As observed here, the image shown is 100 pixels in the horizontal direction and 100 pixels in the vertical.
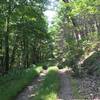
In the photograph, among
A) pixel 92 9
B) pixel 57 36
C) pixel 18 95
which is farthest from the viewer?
pixel 57 36

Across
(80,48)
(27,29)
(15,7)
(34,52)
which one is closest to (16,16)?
(15,7)

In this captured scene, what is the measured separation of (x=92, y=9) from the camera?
52.7 ft

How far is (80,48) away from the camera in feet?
94.2

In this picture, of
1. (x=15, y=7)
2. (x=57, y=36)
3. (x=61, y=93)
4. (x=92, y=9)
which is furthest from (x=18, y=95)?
(x=57, y=36)

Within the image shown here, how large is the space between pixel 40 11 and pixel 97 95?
1982cm

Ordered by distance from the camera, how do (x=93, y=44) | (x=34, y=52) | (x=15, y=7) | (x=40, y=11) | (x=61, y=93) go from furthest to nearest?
(x=34, y=52), (x=40, y=11), (x=93, y=44), (x=15, y=7), (x=61, y=93)

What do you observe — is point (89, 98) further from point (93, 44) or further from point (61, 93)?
point (93, 44)

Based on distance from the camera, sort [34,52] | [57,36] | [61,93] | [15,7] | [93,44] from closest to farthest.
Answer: [61,93], [15,7], [93,44], [34,52], [57,36]

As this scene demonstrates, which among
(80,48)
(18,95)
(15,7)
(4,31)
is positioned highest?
(15,7)

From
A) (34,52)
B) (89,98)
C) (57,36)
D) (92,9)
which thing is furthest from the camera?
(57,36)

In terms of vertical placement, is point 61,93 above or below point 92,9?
below

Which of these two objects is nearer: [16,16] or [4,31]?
[16,16]

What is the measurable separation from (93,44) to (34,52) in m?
26.3

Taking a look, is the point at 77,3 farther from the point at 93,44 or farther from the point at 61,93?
the point at 93,44
